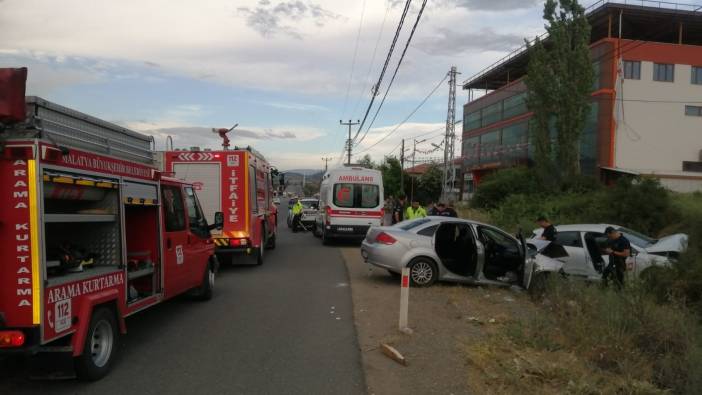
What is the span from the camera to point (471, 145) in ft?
215

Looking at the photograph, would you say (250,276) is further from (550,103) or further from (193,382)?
(550,103)

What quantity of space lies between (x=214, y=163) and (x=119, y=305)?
720cm

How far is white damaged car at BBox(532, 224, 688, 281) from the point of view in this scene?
1045 centimetres

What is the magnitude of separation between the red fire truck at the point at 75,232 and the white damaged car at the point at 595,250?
7619mm

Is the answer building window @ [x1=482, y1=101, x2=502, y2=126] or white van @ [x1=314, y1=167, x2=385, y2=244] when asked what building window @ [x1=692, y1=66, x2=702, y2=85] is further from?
white van @ [x1=314, y1=167, x2=385, y2=244]

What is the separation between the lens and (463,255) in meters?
11.0

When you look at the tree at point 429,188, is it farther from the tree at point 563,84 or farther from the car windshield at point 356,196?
the car windshield at point 356,196

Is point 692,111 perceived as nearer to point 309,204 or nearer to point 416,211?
point 309,204

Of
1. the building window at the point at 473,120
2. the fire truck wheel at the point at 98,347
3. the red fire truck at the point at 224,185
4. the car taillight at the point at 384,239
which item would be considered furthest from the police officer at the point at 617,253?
the building window at the point at 473,120

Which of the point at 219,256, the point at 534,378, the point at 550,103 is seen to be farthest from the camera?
the point at 550,103

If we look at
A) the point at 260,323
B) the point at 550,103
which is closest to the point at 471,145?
the point at 550,103

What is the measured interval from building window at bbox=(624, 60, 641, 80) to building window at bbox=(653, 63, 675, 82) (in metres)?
1.67

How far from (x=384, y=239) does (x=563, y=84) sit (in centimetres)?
2517

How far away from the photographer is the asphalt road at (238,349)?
5250 mm
